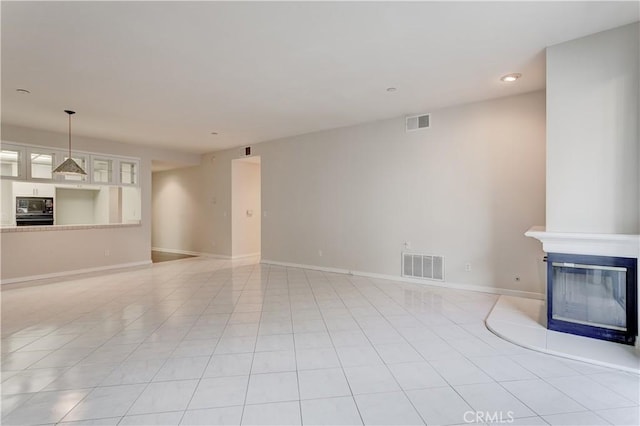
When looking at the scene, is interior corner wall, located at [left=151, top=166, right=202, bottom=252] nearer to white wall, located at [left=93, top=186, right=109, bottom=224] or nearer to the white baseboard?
white wall, located at [left=93, top=186, right=109, bottom=224]

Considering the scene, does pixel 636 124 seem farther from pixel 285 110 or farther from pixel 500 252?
pixel 285 110

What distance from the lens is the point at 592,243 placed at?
2783 millimetres

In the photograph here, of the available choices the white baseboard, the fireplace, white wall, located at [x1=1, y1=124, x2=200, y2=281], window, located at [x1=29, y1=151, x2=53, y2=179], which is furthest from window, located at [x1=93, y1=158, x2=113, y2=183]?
the fireplace

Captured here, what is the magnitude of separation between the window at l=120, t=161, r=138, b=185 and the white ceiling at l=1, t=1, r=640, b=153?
2065 millimetres

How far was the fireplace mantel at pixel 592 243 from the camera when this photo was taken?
262 cm

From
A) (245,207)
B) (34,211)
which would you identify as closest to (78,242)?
(34,211)

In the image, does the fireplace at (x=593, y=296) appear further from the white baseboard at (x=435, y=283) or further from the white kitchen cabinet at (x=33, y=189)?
the white kitchen cabinet at (x=33, y=189)

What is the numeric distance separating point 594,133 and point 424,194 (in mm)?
2441

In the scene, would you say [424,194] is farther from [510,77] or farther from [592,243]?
[592,243]

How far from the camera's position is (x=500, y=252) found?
446 cm

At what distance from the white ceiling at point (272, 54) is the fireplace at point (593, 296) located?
2146 mm

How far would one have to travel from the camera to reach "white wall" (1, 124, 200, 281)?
5.48 metres

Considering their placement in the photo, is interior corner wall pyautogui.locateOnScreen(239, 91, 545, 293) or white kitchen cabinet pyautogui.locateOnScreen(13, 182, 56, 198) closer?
Answer: interior corner wall pyautogui.locateOnScreen(239, 91, 545, 293)

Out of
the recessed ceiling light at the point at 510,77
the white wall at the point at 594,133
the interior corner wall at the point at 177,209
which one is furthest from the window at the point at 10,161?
the white wall at the point at 594,133
